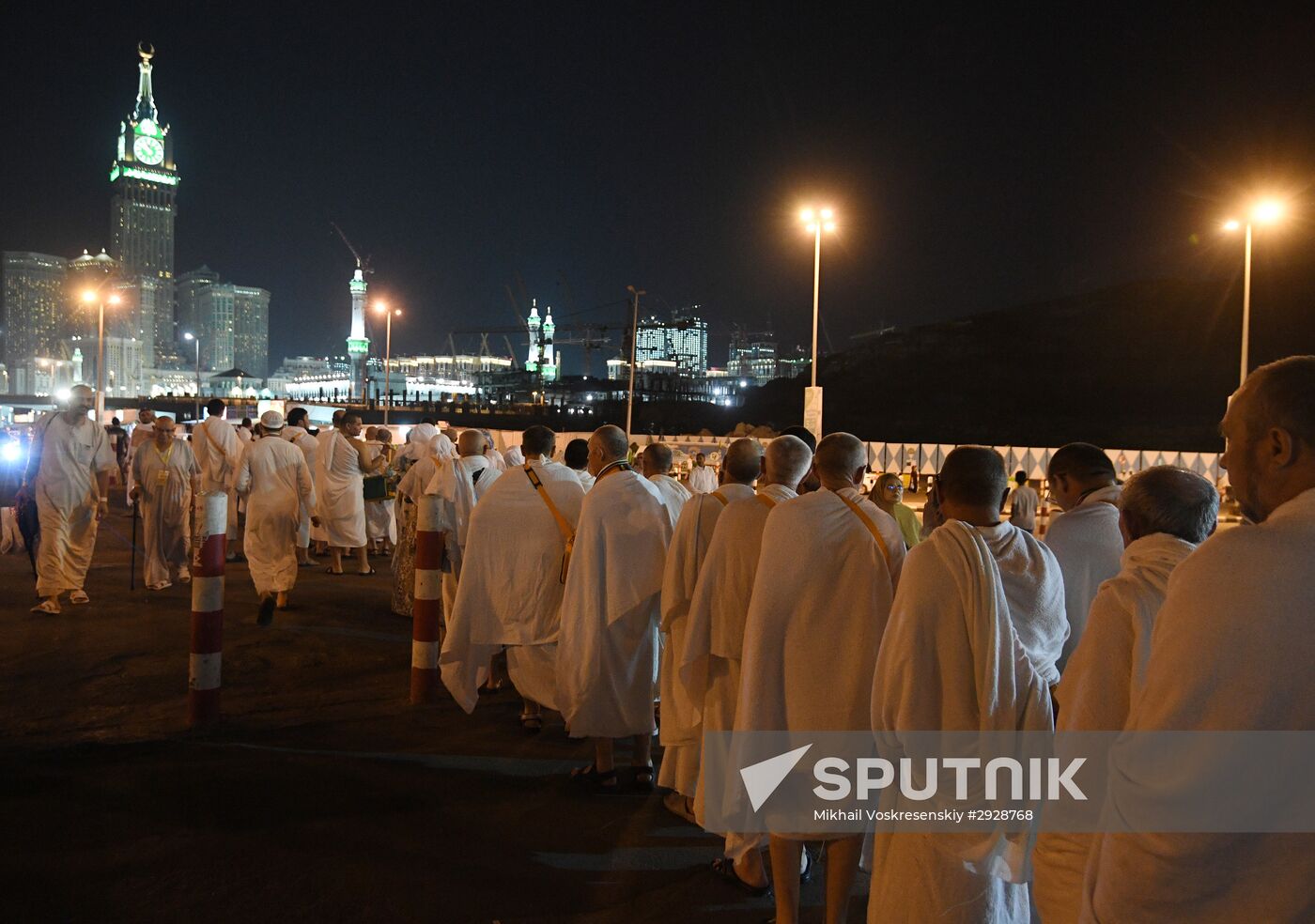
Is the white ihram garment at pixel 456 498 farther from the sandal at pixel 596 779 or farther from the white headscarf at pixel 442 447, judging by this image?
the sandal at pixel 596 779

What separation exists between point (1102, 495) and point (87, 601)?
984 centimetres

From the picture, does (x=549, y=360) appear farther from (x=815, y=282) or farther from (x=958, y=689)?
(x=958, y=689)

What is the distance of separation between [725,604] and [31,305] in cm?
21692

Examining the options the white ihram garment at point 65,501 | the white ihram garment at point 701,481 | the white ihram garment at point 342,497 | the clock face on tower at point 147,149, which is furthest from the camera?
the clock face on tower at point 147,149

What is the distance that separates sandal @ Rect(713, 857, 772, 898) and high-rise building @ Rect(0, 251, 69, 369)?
208859mm

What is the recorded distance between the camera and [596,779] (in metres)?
5.18

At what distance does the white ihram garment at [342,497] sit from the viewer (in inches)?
478

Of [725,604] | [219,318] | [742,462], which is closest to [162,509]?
[742,462]

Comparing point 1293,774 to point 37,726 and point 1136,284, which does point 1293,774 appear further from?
point 1136,284

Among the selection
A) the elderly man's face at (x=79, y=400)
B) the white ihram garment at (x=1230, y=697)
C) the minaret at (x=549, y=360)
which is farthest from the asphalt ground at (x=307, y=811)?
the minaret at (x=549, y=360)

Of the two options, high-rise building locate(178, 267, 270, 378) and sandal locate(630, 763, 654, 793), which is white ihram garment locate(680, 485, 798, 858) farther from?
high-rise building locate(178, 267, 270, 378)

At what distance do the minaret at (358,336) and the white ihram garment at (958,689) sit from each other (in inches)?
5941

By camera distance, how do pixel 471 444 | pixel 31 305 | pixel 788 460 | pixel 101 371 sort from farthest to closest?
pixel 31 305, pixel 101 371, pixel 471 444, pixel 788 460

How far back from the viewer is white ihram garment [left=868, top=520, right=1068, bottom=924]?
2709 millimetres
